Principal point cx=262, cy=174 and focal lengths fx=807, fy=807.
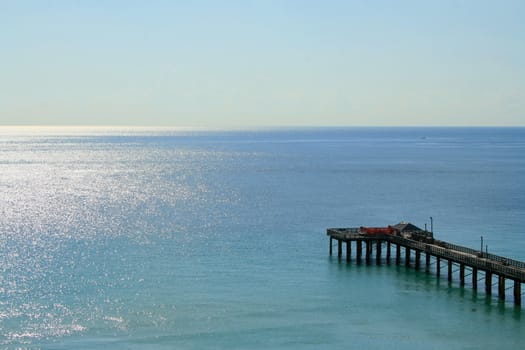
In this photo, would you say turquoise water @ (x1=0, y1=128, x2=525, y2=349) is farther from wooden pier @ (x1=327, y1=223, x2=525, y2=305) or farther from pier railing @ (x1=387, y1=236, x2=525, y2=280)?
pier railing @ (x1=387, y1=236, x2=525, y2=280)

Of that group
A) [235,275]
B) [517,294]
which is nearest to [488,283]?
[517,294]

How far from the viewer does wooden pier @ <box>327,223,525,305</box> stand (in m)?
60.4

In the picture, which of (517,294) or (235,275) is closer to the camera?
(517,294)

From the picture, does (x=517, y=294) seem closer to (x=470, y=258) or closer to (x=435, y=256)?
(x=470, y=258)

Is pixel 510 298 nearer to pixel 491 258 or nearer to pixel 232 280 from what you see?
pixel 491 258

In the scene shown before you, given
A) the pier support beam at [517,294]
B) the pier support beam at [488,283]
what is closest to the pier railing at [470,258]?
the pier support beam at [488,283]

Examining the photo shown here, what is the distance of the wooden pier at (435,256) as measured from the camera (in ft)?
198

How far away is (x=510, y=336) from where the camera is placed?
52.8 metres

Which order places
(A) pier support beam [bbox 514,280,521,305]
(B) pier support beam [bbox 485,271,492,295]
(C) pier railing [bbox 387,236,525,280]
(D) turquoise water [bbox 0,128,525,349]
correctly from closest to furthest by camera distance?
(D) turquoise water [bbox 0,128,525,349] < (A) pier support beam [bbox 514,280,521,305] < (C) pier railing [bbox 387,236,525,280] < (B) pier support beam [bbox 485,271,492,295]

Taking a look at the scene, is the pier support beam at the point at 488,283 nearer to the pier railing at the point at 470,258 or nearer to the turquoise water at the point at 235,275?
the pier railing at the point at 470,258

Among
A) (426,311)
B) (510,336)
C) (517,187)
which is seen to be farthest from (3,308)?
(517,187)

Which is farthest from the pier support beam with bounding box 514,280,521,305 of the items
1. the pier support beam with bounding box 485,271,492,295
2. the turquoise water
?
the pier support beam with bounding box 485,271,492,295

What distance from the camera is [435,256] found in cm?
7069

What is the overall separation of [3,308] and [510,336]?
34988 mm
